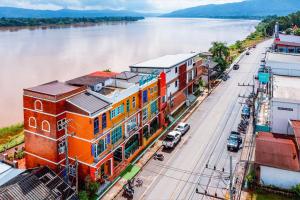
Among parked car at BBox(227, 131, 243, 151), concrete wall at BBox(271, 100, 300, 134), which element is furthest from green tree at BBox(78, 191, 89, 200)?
concrete wall at BBox(271, 100, 300, 134)

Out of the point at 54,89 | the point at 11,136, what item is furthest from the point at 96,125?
the point at 11,136

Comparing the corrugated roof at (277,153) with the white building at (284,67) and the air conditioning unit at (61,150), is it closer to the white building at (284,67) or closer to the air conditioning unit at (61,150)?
the air conditioning unit at (61,150)

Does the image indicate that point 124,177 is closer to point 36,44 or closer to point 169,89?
point 169,89

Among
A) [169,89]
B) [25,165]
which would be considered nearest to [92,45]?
[169,89]

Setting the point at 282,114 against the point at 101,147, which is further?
the point at 282,114

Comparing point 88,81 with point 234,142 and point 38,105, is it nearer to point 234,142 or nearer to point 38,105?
point 38,105
